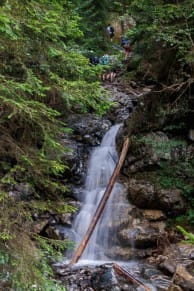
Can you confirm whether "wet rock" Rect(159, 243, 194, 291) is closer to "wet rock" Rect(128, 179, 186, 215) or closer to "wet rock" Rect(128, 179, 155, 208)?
"wet rock" Rect(128, 179, 186, 215)

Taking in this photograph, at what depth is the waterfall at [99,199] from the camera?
27.1 ft

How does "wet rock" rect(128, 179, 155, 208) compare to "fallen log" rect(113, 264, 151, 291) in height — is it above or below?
above

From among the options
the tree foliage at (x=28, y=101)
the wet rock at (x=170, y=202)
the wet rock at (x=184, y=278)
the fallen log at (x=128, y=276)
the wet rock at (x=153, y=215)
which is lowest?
the fallen log at (x=128, y=276)

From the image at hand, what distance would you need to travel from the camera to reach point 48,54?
18.8 ft

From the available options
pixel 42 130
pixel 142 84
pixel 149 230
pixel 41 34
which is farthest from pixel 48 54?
pixel 142 84

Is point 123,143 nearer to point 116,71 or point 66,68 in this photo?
point 66,68

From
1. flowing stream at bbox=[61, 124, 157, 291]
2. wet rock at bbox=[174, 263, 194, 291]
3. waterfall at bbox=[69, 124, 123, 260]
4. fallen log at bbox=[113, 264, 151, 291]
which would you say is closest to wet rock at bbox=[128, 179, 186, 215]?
flowing stream at bbox=[61, 124, 157, 291]

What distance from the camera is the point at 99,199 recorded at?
9359 mm

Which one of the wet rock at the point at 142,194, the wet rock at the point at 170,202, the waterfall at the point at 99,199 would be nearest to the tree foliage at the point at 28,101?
the waterfall at the point at 99,199

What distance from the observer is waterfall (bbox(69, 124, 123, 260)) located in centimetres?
827

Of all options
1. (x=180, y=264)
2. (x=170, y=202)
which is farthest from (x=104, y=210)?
(x=180, y=264)

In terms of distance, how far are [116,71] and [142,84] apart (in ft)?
9.19

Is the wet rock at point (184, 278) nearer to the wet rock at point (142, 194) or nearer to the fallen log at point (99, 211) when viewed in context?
the fallen log at point (99, 211)

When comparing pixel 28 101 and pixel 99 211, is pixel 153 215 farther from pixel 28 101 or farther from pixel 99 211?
pixel 28 101
